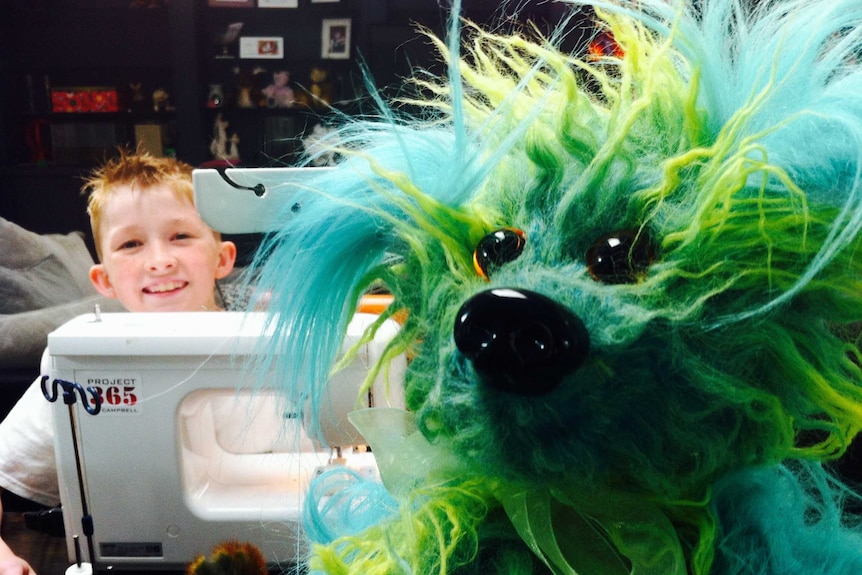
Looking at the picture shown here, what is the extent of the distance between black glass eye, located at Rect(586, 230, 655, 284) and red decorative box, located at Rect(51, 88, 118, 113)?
1.97 m

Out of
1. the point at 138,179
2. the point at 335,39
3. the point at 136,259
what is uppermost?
the point at 335,39

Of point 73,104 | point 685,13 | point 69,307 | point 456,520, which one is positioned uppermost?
point 685,13

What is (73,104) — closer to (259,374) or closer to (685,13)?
(259,374)

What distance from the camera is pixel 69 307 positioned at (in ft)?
5.45

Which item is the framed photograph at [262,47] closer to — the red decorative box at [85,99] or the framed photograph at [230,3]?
the framed photograph at [230,3]

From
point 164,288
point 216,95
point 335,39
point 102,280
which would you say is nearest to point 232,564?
point 164,288

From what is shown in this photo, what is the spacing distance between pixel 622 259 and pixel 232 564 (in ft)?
1.86

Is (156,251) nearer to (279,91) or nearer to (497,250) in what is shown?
(497,250)

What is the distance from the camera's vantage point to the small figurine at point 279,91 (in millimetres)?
1960

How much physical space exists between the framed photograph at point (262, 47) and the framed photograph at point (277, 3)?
8cm

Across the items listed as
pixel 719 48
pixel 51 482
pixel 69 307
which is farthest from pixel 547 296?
pixel 69 307

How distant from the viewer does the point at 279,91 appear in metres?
1.98

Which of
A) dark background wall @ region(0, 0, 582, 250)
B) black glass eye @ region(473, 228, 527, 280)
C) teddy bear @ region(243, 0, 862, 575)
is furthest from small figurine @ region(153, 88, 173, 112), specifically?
black glass eye @ region(473, 228, 527, 280)

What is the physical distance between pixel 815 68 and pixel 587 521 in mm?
254
